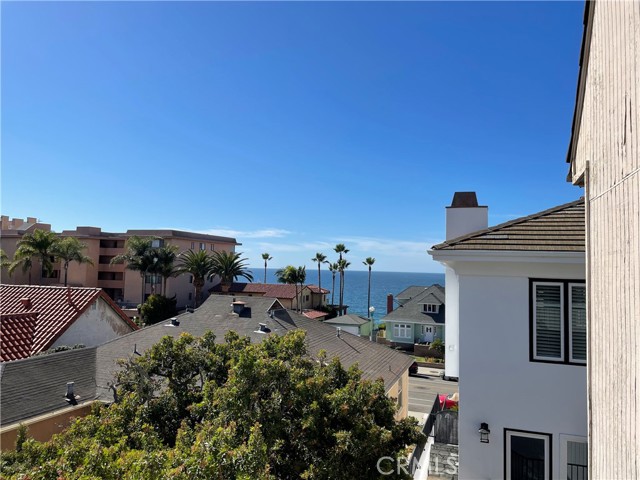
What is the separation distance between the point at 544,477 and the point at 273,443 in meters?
4.28

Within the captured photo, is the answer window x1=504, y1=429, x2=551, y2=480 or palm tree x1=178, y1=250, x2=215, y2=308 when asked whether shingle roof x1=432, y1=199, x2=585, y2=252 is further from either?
palm tree x1=178, y1=250, x2=215, y2=308

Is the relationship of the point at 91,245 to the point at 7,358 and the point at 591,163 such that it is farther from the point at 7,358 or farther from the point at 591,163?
the point at 591,163

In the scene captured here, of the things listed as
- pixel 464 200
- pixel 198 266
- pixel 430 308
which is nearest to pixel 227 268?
pixel 198 266

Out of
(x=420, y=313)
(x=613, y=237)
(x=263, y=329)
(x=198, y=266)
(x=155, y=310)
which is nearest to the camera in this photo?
(x=613, y=237)

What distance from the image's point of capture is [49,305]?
14.7 m

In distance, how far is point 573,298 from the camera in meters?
5.78

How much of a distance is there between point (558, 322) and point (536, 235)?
4.70 ft

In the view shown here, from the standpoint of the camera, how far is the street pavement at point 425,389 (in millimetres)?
23281

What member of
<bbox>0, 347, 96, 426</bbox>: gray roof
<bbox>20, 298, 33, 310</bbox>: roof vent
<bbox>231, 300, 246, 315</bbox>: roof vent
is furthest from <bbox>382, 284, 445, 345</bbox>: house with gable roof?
<bbox>20, 298, 33, 310</bbox>: roof vent

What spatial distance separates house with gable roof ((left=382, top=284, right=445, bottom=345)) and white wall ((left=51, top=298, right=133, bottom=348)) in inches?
1169

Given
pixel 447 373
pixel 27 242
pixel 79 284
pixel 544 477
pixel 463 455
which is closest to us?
pixel 544 477

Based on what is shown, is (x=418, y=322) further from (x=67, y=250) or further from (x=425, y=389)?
(x=67, y=250)

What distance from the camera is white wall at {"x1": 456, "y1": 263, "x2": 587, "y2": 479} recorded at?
18.7 ft

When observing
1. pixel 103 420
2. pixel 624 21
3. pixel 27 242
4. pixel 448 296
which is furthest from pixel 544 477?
pixel 27 242
